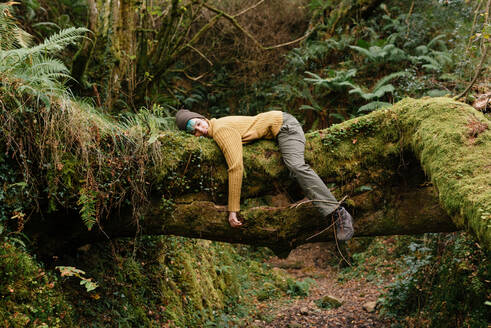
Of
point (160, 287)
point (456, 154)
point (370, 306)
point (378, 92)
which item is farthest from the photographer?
point (378, 92)

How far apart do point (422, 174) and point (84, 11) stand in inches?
393

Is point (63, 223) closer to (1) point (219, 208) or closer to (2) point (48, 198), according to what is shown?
(2) point (48, 198)

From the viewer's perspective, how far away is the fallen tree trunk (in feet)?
14.9

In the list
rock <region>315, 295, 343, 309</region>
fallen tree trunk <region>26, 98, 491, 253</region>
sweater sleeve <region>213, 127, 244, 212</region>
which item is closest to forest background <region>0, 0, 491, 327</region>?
fallen tree trunk <region>26, 98, 491, 253</region>

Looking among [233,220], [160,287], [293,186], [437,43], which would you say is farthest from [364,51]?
[160,287]

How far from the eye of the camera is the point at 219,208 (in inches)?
180

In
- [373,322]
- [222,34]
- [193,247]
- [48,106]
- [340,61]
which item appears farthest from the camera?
[222,34]

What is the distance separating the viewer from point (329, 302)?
8.90m

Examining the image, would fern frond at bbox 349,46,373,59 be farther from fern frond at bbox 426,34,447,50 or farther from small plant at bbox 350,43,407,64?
fern frond at bbox 426,34,447,50

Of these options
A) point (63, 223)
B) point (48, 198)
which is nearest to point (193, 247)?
point (63, 223)

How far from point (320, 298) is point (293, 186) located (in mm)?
5635

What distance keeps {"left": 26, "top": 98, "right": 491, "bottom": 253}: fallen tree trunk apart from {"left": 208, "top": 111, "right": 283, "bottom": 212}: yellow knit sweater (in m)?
0.15

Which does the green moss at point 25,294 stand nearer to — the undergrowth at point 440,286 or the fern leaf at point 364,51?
the undergrowth at point 440,286

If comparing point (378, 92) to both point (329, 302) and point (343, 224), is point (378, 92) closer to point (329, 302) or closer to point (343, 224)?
point (329, 302)
